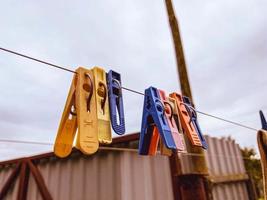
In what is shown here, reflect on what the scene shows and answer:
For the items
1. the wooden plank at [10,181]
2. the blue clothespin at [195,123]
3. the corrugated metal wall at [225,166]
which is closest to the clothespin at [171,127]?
the blue clothespin at [195,123]

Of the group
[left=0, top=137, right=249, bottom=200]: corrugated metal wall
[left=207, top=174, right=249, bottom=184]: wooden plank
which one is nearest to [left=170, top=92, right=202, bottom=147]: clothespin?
[left=0, top=137, right=249, bottom=200]: corrugated metal wall

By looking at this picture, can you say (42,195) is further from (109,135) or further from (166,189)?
(109,135)

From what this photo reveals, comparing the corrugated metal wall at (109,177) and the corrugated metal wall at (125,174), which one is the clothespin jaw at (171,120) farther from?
the corrugated metal wall at (109,177)

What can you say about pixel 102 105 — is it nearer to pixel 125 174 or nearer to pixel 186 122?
pixel 186 122

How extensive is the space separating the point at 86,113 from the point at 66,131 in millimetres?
113

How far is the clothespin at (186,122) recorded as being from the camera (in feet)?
4.07

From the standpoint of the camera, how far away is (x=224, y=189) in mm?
3182

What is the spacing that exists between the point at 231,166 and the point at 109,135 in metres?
3.24

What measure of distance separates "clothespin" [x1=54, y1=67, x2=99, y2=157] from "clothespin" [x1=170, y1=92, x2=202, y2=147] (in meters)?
0.56

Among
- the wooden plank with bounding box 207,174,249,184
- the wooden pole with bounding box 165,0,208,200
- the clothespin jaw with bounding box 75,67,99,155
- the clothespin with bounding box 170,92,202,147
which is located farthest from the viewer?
the wooden plank with bounding box 207,174,249,184

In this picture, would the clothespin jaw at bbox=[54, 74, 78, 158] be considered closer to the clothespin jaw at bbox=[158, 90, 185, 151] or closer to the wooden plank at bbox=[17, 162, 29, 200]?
the clothespin jaw at bbox=[158, 90, 185, 151]

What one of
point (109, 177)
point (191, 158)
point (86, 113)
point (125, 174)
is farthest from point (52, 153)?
point (86, 113)

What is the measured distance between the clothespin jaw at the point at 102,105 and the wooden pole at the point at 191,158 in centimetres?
101

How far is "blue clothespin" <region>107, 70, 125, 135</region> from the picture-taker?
1.01 m
